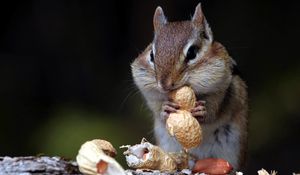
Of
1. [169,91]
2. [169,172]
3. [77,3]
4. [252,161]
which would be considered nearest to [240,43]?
[252,161]

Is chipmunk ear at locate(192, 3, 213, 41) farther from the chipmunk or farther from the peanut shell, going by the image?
the peanut shell

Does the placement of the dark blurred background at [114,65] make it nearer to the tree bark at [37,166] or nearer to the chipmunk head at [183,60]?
the chipmunk head at [183,60]

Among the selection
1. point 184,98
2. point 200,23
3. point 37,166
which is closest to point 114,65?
point 200,23

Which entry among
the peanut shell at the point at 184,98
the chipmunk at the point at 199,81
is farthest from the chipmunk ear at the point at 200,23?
the peanut shell at the point at 184,98

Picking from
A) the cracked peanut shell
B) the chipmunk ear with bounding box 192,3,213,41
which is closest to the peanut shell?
the cracked peanut shell

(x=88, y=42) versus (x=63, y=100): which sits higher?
(x=88, y=42)

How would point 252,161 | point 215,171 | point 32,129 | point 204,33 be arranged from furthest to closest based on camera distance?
1. point 252,161
2. point 32,129
3. point 204,33
4. point 215,171

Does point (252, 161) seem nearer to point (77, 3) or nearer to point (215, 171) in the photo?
point (77, 3)

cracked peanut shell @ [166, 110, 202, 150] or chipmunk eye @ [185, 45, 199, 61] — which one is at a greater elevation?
chipmunk eye @ [185, 45, 199, 61]
